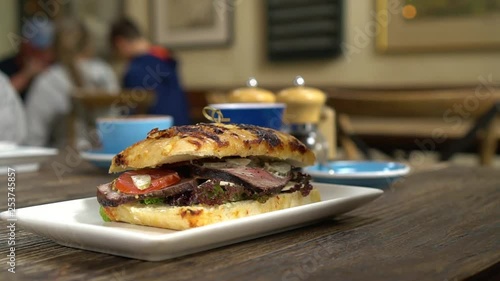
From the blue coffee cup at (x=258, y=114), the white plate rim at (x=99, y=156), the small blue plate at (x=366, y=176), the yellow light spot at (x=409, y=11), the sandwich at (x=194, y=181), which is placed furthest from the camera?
the yellow light spot at (x=409, y=11)

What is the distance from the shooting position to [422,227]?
1.04 m

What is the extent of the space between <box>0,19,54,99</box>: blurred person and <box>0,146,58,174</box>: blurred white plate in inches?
153

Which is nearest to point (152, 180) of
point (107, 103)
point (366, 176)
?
point (366, 176)

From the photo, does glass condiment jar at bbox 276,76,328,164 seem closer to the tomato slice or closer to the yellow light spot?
the tomato slice

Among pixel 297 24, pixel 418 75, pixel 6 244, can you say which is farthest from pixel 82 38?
pixel 6 244

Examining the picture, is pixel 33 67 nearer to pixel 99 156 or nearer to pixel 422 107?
pixel 422 107

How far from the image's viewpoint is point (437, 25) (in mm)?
4828

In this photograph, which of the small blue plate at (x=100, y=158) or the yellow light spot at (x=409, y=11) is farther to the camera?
the yellow light spot at (x=409, y=11)

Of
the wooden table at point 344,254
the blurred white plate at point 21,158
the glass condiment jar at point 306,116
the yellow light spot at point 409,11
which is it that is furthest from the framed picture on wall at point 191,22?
the wooden table at point 344,254

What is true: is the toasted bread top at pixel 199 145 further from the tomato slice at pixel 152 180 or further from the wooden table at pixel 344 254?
the wooden table at pixel 344 254

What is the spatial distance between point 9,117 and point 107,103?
104 centimetres

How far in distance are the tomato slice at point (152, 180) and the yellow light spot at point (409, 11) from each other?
13.7 ft

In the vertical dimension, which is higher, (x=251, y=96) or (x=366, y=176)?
(x=251, y=96)

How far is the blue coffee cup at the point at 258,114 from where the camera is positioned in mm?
1561
